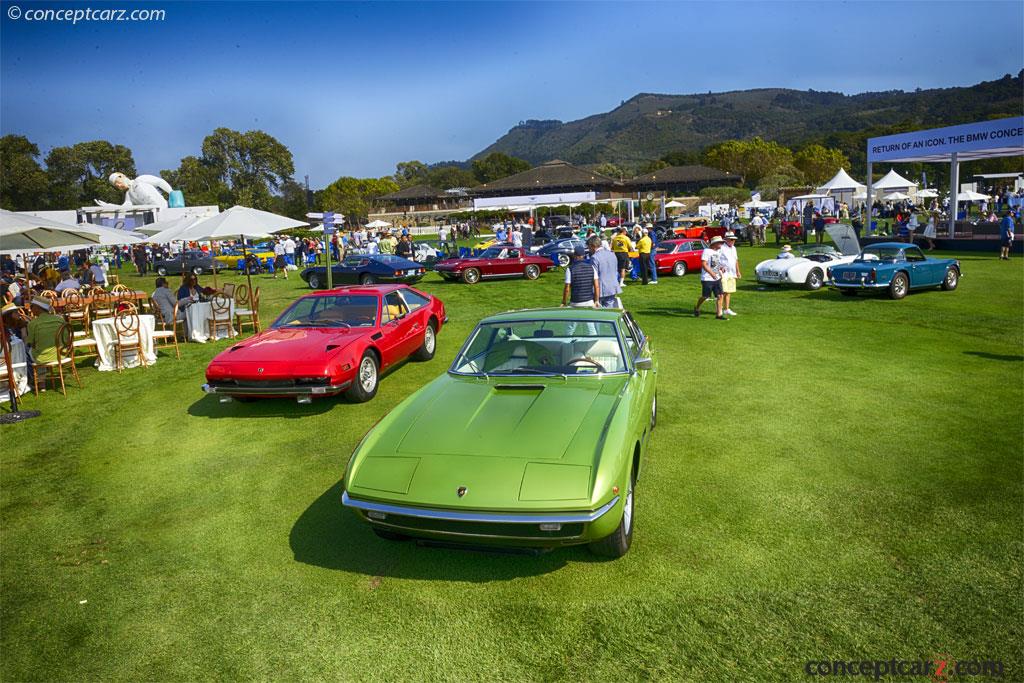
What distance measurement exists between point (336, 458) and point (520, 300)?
11.8m

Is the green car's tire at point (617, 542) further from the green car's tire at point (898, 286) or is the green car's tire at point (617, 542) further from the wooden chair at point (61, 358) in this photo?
the green car's tire at point (898, 286)

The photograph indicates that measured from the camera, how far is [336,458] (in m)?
6.46

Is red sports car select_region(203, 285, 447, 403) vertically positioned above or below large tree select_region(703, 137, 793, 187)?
below

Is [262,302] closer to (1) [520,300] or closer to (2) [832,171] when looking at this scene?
(1) [520,300]

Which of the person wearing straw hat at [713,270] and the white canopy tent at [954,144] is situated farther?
the white canopy tent at [954,144]

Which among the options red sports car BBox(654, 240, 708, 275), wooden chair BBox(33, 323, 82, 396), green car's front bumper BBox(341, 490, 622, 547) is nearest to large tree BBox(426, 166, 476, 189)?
red sports car BBox(654, 240, 708, 275)

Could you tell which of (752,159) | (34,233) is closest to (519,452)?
(34,233)

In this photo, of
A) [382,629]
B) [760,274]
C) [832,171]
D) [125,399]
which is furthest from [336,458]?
[832,171]

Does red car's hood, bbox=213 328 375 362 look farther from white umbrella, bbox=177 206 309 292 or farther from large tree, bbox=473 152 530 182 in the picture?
large tree, bbox=473 152 530 182

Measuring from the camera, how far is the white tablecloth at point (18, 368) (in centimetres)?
923

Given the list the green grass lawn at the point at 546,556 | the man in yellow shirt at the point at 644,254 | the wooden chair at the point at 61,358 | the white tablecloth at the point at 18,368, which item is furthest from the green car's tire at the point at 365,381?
the man in yellow shirt at the point at 644,254

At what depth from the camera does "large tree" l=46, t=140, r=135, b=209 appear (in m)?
80.8

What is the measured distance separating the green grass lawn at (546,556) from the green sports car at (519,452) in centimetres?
46

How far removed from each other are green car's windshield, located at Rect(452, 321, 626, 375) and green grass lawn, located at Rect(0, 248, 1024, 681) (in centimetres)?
117
